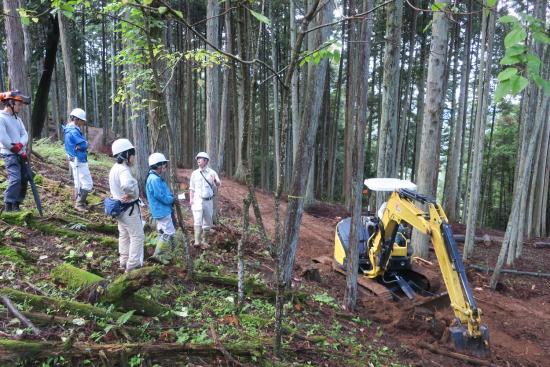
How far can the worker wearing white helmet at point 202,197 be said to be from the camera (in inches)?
322

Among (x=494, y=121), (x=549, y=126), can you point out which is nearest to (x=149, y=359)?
(x=549, y=126)

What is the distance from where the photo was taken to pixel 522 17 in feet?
5.82

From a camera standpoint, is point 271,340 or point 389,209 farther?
point 389,209

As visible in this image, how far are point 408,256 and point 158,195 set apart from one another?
17.0 feet

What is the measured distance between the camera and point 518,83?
5.30 feet

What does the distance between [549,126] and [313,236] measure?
34.8 ft

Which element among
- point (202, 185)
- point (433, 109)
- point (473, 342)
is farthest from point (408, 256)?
point (202, 185)

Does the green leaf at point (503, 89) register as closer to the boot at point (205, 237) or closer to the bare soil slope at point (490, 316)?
the bare soil slope at point (490, 316)

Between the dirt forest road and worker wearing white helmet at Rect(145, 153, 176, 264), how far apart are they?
4033mm

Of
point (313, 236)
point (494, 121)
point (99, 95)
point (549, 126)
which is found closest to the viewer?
point (313, 236)

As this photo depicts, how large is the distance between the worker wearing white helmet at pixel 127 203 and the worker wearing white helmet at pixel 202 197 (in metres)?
2.47

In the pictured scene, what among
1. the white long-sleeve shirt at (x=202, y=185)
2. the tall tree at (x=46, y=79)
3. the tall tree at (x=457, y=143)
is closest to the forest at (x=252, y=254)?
the white long-sleeve shirt at (x=202, y=185)

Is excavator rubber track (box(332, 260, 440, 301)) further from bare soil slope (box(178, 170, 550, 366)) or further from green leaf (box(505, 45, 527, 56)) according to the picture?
green leaf (box(505, 45, 527, 56))

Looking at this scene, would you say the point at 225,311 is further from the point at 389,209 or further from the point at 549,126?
the point at 549,126
